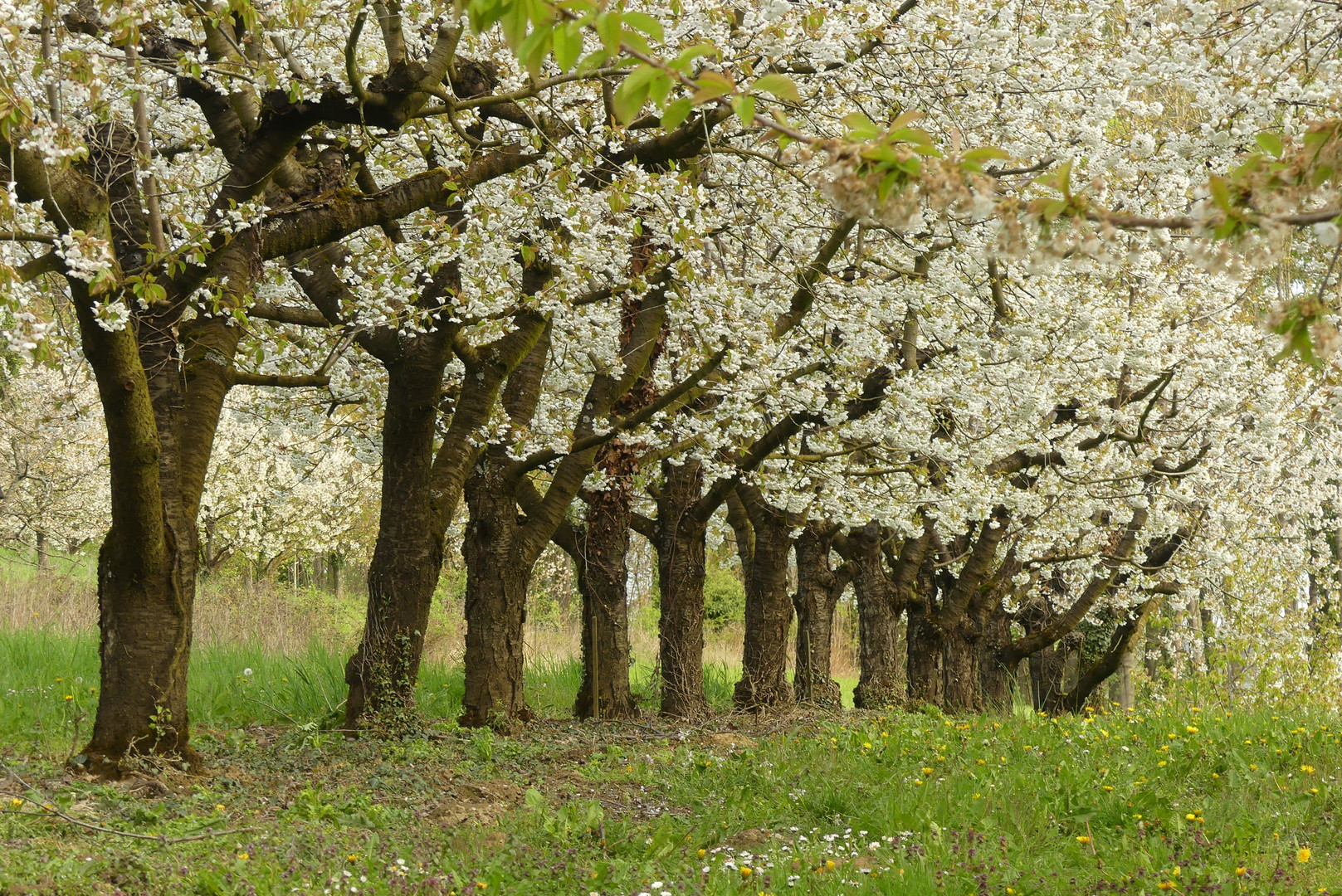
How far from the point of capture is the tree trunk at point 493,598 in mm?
9672

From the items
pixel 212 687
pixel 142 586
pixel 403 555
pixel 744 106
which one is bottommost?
pixel 212 687

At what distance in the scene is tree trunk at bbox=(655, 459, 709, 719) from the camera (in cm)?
1236

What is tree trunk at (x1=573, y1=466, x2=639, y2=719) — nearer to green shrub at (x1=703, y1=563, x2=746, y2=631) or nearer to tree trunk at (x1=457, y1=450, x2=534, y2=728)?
tree trunk at (x1=457, y1=450, x2=534, y2=728)

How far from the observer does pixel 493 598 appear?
9.67m

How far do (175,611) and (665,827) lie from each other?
341 centimetres

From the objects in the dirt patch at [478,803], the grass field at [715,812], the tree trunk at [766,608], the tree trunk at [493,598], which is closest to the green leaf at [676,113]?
the grass field at [715,812]

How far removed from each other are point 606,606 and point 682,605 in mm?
1129

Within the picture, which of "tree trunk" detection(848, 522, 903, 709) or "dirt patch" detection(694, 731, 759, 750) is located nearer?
"dirt patch" detection(694, 731, 759, 750)

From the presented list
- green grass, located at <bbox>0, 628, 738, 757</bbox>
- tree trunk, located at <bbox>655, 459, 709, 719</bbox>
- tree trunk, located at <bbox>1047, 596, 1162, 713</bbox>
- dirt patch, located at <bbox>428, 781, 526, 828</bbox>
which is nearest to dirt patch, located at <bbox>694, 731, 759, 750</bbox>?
green grass, located at <bbox>0, 628, 738, 757</bbox>

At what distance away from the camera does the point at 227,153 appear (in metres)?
6.86

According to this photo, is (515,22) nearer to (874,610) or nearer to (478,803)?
(478,803)

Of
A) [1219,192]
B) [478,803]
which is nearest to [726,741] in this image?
[478,803]

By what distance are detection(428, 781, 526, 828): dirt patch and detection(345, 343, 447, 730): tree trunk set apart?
231 cm

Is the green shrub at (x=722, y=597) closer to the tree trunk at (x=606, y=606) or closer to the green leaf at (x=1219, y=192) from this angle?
the tree trunk at (x=606, y=606)
